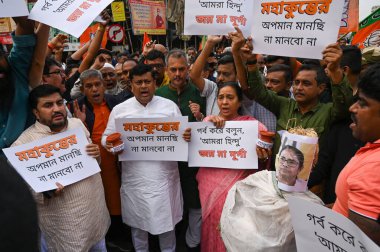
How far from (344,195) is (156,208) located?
186 cm

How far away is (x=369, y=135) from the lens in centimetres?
145

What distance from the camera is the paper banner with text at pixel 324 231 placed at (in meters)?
1.20

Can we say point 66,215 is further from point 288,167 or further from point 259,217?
point 288,167

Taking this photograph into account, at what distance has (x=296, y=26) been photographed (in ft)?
7.98

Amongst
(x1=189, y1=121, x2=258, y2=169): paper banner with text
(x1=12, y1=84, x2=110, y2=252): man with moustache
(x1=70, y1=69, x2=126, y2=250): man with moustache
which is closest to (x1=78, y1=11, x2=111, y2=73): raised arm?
(x1=70, y1=69, x2=126, y2=250): man with moustache

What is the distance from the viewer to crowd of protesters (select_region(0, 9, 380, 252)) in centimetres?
225

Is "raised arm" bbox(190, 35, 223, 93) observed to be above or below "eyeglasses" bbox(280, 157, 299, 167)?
above

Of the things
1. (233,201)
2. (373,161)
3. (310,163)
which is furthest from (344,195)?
(233,201)

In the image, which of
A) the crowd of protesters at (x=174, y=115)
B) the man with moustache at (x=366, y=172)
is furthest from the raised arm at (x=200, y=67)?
the man with moustache at (x=366, y=172)

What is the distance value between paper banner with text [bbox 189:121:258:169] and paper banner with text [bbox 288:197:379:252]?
3.76 ft

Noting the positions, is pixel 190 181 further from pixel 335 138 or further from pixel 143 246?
pixel 335 138

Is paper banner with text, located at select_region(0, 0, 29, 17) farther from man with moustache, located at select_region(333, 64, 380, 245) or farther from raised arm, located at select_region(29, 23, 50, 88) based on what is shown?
man with moustache, located at select_region(333, 64, 380, 245)

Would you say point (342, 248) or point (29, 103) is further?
point (29, 103)

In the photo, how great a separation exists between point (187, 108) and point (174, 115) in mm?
339
